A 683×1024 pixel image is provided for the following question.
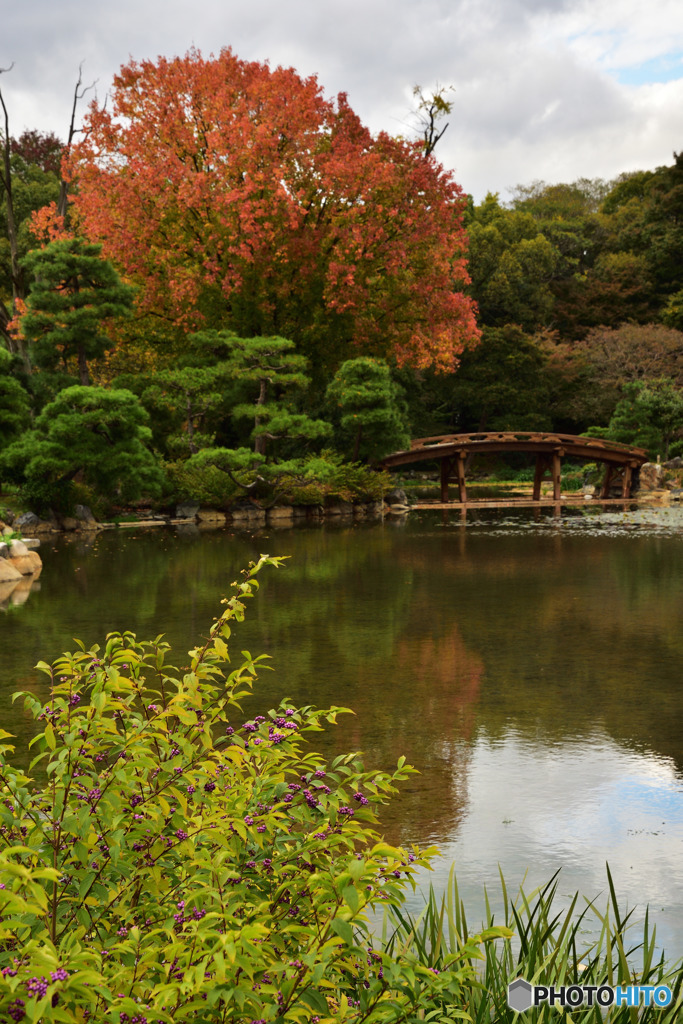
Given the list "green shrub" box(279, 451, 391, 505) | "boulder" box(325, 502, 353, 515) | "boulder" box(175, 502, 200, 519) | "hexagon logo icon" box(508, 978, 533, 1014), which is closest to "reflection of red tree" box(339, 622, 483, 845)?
"hexagon logo icon" box(508, 978, 533, 1014)

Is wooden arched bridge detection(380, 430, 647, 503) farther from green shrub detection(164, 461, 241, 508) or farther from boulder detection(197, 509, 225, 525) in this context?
boulder detection(197, 509, 225, 525)

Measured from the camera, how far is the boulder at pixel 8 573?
1320 centimetres

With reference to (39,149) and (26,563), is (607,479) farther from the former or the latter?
(39,149)

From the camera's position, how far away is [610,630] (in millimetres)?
9352

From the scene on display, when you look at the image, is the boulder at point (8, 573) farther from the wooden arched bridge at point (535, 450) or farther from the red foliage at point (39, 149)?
the red foliage at point (39, 149)

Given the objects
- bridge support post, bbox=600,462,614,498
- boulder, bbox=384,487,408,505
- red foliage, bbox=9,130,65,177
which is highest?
red foliage, bbox=9,130,65,177

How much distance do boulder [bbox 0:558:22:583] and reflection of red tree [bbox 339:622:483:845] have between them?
22.3ft

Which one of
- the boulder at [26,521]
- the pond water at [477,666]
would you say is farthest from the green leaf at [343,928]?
the boulder at [26,521]

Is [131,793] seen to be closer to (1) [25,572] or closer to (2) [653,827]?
(2) [653,827]

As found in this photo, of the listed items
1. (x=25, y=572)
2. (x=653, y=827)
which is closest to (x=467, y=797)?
(x=653, y=827)

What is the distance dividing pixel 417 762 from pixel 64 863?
3.61m

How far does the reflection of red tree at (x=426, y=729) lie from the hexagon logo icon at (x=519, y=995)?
209 centimetres

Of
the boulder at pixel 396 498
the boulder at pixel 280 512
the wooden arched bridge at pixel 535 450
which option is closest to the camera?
the boulder at pixel 280 512

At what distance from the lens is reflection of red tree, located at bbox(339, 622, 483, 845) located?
15.9 feet
